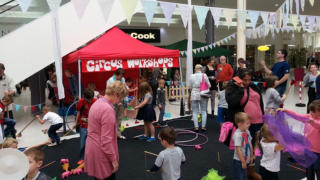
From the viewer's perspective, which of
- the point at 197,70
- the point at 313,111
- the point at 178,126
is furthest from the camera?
the point at 178,126

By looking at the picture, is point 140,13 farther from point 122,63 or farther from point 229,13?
point 122,63

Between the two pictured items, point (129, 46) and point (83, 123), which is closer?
point (83, 123)

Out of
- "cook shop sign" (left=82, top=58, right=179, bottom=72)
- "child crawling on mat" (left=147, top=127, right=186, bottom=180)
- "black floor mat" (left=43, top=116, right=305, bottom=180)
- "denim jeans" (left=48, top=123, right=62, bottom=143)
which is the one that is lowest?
"black floor mat" (left=43, top=116, right=305, bottom=180)

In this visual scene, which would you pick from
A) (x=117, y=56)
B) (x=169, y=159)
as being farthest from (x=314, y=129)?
(x=117, y=56)

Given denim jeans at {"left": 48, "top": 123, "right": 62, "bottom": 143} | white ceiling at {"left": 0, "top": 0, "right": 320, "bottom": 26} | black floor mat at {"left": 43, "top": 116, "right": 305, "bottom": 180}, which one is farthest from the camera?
white ceiling at {"left": 0, "top": 0, "right": 320, "bottom": 26}

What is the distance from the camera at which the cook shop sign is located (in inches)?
284

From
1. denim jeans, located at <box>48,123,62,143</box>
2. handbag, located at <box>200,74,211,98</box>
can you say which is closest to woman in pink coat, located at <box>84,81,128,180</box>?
denim jeans, located at <box>48,123,62,143</box>

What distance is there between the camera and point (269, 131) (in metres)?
3.08

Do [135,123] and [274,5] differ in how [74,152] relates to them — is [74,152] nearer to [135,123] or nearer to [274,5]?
[135,123]

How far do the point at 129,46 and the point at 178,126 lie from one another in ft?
9.35

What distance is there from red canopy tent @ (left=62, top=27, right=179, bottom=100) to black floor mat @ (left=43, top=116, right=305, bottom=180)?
2.05m

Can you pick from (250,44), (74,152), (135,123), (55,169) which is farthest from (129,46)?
(250,44)

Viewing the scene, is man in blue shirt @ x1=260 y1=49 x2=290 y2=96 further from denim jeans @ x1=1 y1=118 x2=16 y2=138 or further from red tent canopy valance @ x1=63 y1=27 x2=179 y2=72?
denim jeans @ x1=1 y1=118 x2=16 y2=138

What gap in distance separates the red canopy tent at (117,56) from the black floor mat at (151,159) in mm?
2048
